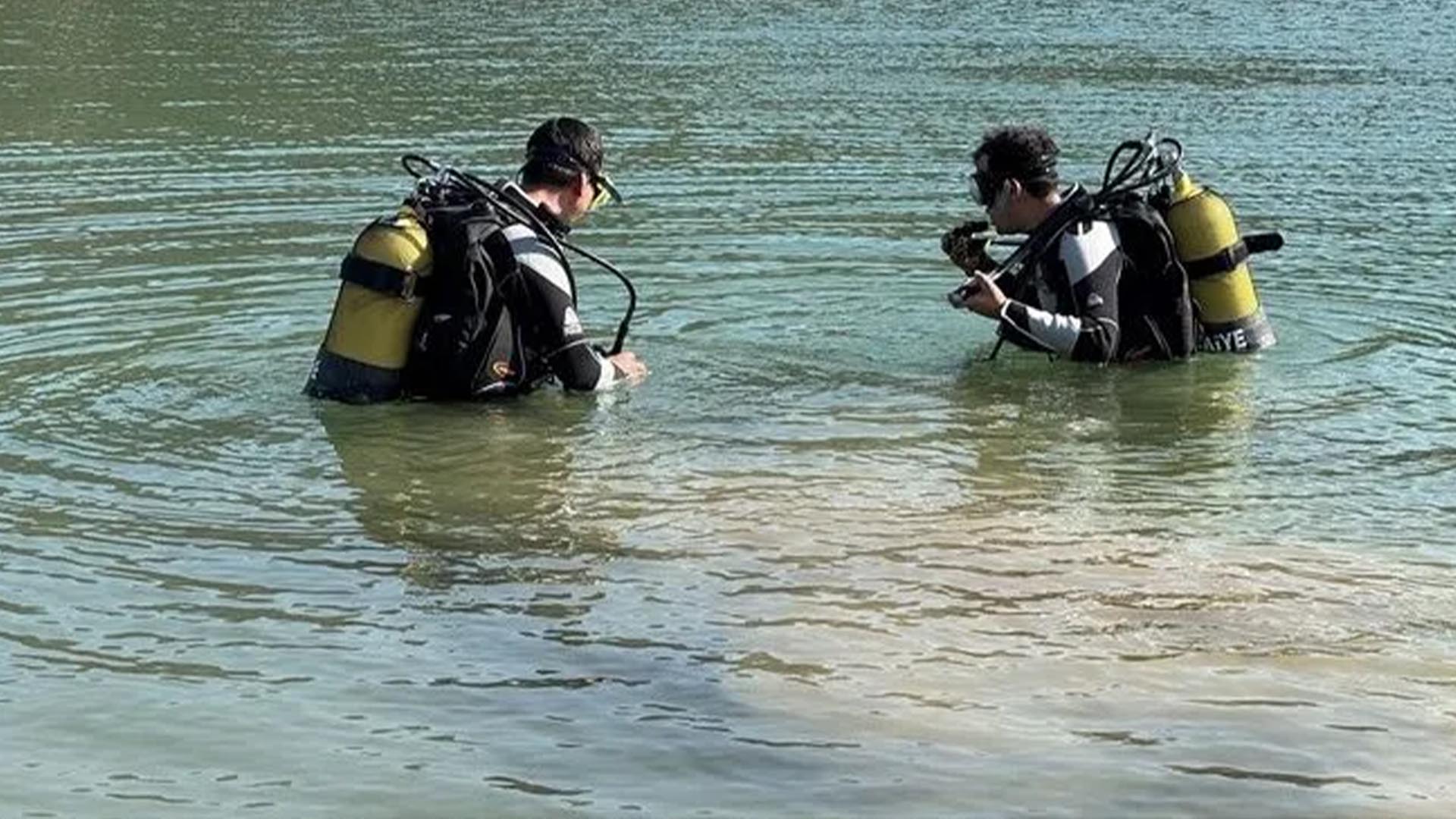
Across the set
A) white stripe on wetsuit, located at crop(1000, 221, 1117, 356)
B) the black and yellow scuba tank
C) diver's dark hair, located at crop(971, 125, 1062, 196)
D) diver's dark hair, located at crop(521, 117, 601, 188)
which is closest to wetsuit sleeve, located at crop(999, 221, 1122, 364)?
white stripe on wetsuit, located at crop(1000, 221, 1117, 356)

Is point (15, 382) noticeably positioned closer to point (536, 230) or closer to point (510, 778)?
point (536, 230)

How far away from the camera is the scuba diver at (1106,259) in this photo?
948cm

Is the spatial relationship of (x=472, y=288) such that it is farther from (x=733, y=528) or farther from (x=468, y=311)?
(x=733, y=528)

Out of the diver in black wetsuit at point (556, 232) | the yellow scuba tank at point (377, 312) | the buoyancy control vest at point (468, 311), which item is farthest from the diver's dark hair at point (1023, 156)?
the yellow scuba tank at point (377, 312)

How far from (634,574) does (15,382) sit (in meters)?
3.85

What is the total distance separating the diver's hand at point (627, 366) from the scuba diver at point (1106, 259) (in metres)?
1.31

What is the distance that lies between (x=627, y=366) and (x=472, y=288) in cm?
94

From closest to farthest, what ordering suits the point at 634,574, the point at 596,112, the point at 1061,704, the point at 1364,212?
the point at 1061,704 < the point at 634,574 < the point at 1364,212 < the point at 596,112

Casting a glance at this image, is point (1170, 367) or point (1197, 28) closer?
point (1170, 367)

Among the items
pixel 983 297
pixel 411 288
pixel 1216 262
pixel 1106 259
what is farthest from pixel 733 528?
pixel 1216 262

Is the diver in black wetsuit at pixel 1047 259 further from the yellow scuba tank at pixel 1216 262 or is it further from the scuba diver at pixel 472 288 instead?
the scuba diver at pixel 472 288

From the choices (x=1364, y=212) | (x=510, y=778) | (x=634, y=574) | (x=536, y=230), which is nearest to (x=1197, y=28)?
(x=1364, y=212)

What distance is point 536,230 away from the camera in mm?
8992

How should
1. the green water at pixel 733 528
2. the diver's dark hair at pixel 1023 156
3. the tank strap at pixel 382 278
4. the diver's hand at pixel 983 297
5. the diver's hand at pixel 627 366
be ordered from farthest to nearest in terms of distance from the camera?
the diver's hand at pixel 627 366, the diver's dark hair at pixel 1023 156, the diver's hand at pixel 983 297, the tank strap at pixel 382 278, the green water at pixel 733 528
